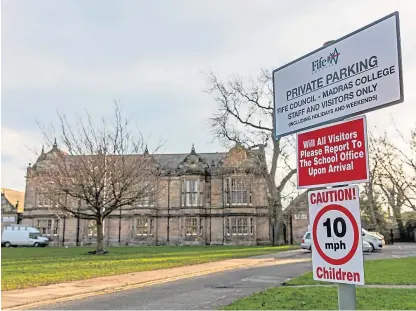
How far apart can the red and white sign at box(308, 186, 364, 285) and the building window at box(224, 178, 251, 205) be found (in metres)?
46.7

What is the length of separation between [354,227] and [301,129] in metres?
1.00

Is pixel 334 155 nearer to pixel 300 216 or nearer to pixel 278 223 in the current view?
pixel 278 223

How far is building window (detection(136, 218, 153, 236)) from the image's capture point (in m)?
51.1

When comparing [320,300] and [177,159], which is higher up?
[177,159]

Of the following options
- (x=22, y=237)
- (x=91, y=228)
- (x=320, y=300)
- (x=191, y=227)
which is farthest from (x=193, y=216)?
(x=320, y=300)

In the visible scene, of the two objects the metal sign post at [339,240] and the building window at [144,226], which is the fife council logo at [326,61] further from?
the building window at [144,226]

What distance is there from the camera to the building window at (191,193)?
5116 cm

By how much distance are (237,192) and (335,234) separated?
47.7 m

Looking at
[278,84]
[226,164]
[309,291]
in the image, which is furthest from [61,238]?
[278,84]

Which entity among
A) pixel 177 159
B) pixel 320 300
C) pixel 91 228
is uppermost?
pixel 177 159

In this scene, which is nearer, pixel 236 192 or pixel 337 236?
pixel 337 236

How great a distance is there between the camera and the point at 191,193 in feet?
169

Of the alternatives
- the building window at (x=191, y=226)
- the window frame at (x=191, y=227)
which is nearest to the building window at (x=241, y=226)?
the window frame at (x=191, y=227)

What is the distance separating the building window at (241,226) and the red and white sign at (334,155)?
1822 inches
